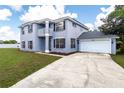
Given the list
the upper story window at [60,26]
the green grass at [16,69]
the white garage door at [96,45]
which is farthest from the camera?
the upper story window at [60,26]

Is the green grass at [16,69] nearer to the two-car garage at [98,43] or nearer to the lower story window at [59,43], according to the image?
the lower story window at [59,43]

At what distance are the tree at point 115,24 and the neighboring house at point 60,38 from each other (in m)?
1.72

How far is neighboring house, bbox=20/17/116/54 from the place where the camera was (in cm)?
2241

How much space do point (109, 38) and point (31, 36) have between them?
11332 mm

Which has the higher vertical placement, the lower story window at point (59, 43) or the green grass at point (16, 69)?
the lower story window at point (59, 43)

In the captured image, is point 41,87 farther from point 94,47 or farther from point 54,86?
point 94,47

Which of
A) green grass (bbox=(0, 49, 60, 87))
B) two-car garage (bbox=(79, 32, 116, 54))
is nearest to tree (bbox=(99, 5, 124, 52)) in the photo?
two-car garage (bbox=(79, 32, 116, 54))

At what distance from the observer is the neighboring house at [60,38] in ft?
73.5

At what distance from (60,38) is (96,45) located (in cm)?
480

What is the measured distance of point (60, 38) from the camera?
76.5ft

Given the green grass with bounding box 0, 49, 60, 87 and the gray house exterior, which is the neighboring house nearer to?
the gray house exterior

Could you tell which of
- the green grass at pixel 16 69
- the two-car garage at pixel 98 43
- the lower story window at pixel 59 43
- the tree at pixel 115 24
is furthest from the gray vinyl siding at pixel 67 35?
the green grass at pixel 16 69

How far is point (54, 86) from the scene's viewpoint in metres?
6.89

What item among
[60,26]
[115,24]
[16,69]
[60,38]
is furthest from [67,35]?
[16,69]
